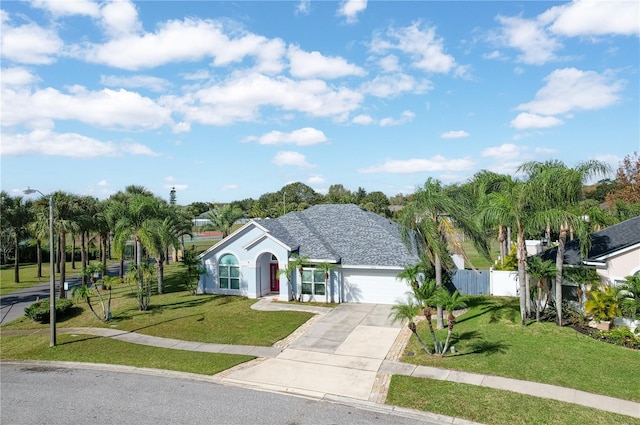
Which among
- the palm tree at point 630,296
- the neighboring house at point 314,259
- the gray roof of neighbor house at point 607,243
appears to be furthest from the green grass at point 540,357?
the neighboring house at point 314,259

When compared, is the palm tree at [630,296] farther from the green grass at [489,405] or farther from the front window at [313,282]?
the front window at [313,282]

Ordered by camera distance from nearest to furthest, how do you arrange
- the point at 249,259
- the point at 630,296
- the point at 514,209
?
the point at 630,296, the point at 514,209, the point at 249,259

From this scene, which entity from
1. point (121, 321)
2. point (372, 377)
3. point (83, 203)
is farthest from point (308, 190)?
point (372, 377)

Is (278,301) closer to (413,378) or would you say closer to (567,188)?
(413,378)

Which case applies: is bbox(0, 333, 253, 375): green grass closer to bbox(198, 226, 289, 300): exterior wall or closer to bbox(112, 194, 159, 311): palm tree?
bbox(112, 194, 159, 311): palm tree

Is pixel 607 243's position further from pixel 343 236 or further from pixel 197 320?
pixel 197 320

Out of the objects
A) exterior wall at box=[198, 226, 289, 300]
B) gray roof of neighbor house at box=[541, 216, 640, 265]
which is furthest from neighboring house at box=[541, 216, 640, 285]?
exterior wall at box=[198, 226, 289, 300]

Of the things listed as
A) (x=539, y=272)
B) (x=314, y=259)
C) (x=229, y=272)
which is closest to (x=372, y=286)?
(x=314, y=259)
